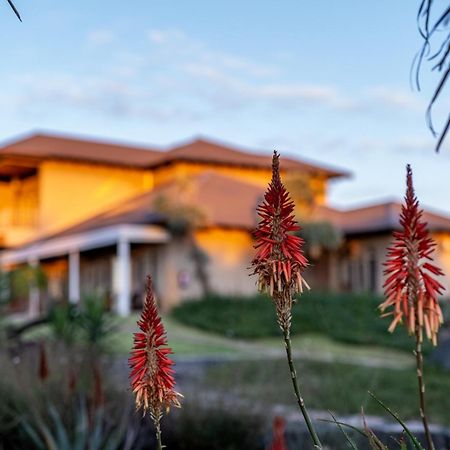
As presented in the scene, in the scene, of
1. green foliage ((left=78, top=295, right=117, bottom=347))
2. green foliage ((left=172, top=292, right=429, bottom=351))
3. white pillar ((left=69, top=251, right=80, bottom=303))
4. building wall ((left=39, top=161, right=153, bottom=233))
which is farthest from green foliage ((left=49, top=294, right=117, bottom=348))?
building wall ((left=39, top=161, right=153, bottom=233))

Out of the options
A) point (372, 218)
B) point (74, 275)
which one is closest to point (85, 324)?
point (74, 275)

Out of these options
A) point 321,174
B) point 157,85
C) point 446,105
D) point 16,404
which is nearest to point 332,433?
point 16,404

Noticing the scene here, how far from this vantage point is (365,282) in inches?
1410

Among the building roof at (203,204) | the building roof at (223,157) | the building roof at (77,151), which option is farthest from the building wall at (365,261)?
the building roof at (77,151)

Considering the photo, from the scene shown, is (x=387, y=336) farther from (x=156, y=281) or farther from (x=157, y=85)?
(x=156, y=281)

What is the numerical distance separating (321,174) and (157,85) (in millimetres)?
18273

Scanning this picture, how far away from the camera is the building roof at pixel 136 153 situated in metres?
40.5

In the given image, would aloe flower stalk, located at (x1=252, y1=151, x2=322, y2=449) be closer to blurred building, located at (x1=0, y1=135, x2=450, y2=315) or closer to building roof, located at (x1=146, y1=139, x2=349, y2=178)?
blurred building, located at (x1=0, y1=135, x2=450, y2=315)

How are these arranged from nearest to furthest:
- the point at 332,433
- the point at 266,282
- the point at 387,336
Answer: the point at 266,282, the point at 332,433, the point at 387,336

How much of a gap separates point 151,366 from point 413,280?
630 mm

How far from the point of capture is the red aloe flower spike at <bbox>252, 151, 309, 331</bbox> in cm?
202

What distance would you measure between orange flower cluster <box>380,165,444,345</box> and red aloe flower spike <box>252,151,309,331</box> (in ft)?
0.65

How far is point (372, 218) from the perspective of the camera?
121ft

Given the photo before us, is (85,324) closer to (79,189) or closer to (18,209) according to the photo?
(79,189)
